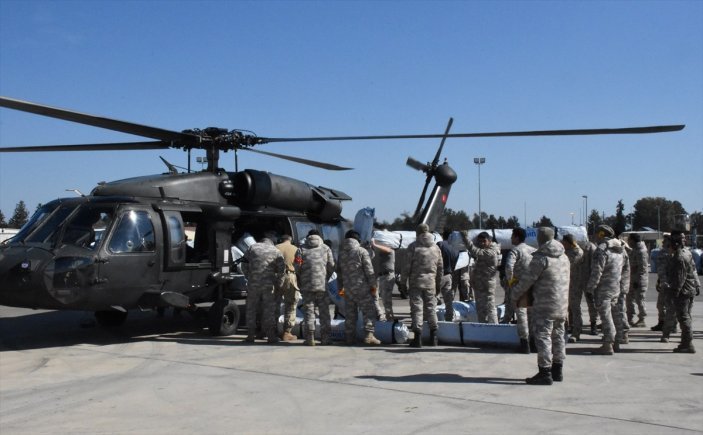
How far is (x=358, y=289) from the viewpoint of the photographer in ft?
29.8

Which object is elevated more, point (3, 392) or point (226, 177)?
point (226, 177)

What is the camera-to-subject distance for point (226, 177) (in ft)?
35.7

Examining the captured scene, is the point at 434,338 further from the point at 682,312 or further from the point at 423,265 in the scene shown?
the point at 682,312

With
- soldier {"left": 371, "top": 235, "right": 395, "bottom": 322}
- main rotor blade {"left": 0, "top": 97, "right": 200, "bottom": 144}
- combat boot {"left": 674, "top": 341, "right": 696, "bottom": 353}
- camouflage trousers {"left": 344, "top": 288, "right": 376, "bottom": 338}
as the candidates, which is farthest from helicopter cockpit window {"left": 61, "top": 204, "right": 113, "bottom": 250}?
combat boot {"left": 674, "top": 341, "right": 696, "bottom": 353}

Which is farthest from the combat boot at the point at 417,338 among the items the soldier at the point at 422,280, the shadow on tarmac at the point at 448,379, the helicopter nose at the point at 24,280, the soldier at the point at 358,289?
the helicopter nose at the point at 24,280

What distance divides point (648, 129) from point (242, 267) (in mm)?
6192

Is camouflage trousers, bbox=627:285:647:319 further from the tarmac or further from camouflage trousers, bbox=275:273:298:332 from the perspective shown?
camouflage trousers, bbox=275:273:298:332

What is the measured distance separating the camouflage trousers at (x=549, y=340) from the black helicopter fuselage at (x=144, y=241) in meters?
5.07

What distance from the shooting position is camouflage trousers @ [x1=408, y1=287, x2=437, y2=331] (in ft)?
28.6

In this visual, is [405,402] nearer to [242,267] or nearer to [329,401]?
[329,401]

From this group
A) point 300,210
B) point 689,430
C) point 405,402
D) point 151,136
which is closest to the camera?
point 689,430

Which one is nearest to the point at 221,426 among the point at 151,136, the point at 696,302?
the point at 151,136

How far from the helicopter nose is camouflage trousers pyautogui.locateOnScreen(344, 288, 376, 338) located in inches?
152

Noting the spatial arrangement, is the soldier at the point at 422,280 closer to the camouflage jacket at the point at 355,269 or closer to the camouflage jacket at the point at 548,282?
the camouflage jacket at the point at 355,269
